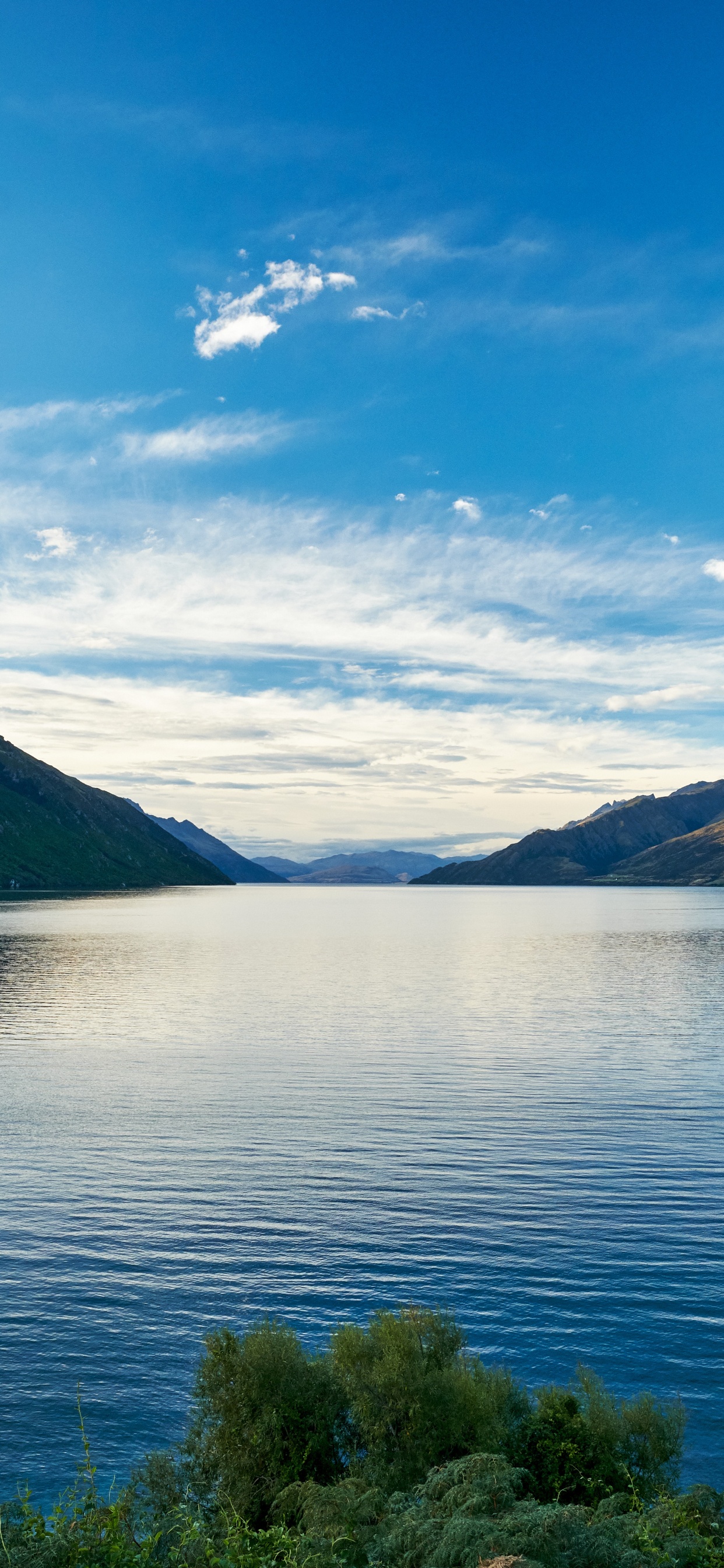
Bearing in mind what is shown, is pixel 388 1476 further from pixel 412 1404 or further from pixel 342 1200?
pixel 342 1200

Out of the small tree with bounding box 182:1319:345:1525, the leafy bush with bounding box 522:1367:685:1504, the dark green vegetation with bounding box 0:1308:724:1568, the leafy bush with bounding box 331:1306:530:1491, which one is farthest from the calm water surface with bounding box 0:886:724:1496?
the leafy bush with bounding box 331:1306:530:1491

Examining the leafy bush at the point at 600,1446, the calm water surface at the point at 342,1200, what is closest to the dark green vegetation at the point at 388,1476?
the leafy bush at the point at 600,1446

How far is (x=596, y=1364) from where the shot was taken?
30.0 metres

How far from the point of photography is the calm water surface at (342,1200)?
30359 mm

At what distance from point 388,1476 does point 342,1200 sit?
926 inches

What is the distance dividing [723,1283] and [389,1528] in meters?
22.2

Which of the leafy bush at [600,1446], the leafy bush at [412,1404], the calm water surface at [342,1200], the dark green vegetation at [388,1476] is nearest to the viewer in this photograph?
the dark green vegetation at [388,1476]

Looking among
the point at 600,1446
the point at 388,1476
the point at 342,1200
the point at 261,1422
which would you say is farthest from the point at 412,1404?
the point at 342,1200

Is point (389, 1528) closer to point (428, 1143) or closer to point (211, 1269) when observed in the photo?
point (211, 1269)

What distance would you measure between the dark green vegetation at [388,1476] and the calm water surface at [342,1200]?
121 inches

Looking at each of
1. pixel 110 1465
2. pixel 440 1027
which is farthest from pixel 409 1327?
pixel 440 1027

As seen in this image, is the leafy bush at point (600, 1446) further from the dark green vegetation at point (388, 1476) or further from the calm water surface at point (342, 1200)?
the calm water surface at point (342, 1200)

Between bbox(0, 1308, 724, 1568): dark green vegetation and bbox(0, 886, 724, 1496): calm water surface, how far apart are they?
3.08 m

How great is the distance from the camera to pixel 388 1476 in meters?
22.8
